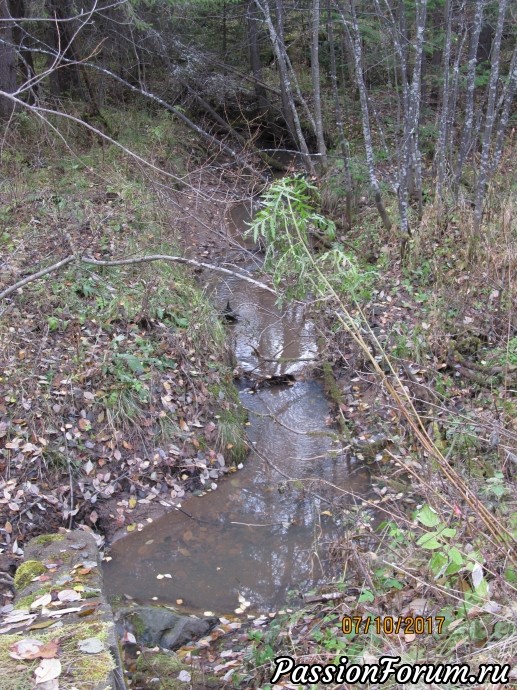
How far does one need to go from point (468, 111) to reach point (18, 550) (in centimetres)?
776

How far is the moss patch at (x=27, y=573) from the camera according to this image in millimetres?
3217

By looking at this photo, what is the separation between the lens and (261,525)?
5496mm

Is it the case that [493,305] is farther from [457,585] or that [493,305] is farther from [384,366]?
[457,585]

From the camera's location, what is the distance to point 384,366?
22.8 ft

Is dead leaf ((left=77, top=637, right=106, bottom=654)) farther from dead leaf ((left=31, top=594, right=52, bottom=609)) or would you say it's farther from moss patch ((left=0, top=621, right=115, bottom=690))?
dead leaf ((left=31, top=594, right=52, bottom=609))

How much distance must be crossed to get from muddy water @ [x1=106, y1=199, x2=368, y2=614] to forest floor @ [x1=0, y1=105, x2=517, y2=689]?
0.24 meters

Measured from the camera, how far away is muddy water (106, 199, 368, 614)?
4.91 m

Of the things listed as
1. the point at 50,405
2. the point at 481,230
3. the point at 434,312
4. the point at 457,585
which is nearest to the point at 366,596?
the point at 457,585
